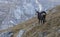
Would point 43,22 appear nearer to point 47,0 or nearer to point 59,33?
point 59,33

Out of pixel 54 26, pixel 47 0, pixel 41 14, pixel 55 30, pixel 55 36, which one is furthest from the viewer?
pixel 47 0

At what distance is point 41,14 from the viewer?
18266 mm

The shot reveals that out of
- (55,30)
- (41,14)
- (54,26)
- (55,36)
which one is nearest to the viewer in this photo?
(55,36)

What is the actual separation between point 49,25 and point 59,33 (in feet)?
9.34

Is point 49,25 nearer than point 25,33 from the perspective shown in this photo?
Yes

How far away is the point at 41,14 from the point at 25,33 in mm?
2022

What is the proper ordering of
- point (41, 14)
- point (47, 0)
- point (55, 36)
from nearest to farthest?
1. point (55, 36)
2. point (41, 14)
3. point (47, 0)

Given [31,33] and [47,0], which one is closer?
[31,33]

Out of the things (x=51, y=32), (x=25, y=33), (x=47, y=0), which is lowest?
(x=47, y=0)

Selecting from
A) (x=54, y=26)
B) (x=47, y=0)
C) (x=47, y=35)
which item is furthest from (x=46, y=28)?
(x=47, y=0)

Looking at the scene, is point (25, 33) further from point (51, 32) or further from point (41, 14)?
point (51, 32)

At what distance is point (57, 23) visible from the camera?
→ 57.4 ft

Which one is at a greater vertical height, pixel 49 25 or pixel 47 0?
pixel 49 25

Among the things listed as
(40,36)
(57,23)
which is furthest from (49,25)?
(40,36)
